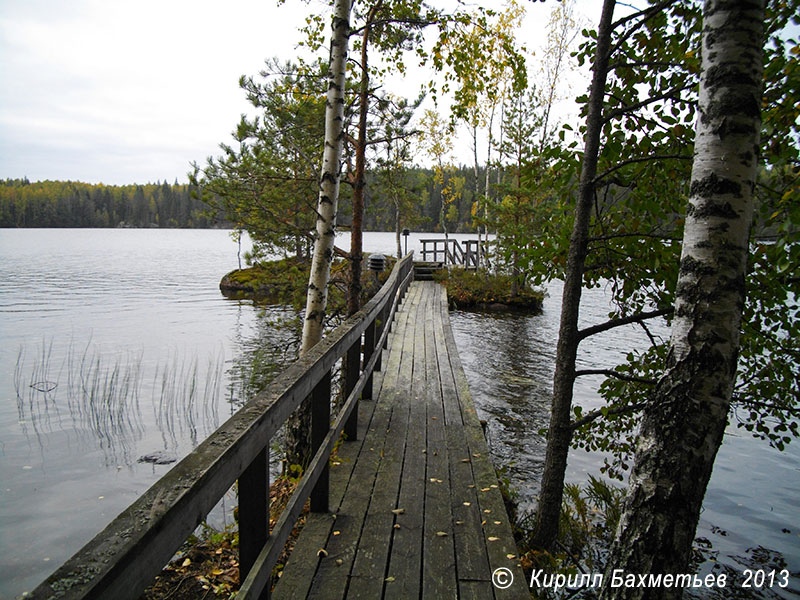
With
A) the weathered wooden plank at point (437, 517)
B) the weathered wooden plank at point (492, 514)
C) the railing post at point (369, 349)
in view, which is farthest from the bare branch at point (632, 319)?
the railing post at point (369, 349)

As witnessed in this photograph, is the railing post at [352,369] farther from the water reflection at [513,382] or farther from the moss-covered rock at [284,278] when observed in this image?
the moss-covered rock at [284,278]

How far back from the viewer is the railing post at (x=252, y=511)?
182cm

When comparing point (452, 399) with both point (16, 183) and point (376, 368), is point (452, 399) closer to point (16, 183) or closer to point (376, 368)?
point (376, 368)

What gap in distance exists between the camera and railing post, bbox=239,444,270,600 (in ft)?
5.96

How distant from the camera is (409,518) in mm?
3119

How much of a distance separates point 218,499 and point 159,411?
931cm

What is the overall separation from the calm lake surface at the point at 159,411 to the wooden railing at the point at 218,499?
4067mm

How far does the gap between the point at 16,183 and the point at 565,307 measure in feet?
531

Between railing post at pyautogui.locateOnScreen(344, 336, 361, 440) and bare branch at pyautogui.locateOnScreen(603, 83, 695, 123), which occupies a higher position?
bare branch at pyautogui.locateOnScreen(603, 83, 695, 123)

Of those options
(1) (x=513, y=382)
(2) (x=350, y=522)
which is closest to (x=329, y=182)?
(2) (x=350, y=522)

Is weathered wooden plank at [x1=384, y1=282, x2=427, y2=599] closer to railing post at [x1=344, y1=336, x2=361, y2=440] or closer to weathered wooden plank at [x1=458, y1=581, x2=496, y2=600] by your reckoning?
weathered wooden plank at [x1=458, y1=581, x2=496, y2=600]

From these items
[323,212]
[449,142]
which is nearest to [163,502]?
[323,212]

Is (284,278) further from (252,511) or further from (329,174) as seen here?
(252,511)

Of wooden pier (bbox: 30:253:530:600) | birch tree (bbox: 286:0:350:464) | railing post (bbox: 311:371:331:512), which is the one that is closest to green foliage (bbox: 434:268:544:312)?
wooden pier (bbox: 30:253:530:600)
